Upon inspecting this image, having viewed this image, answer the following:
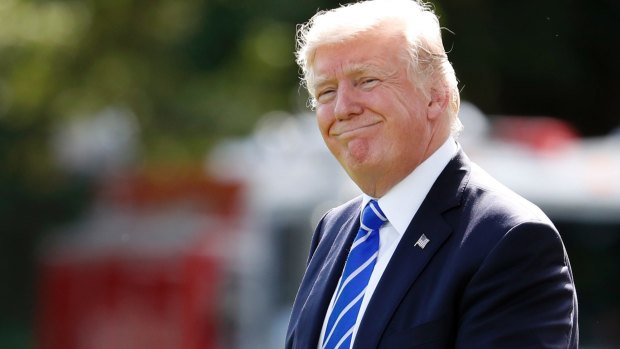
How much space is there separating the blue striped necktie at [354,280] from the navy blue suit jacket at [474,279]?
0.13 metres

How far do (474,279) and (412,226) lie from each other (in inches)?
12.1

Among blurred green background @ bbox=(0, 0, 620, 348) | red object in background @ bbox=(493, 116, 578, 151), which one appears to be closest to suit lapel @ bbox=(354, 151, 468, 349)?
blurred green background @ bbox=(0, 0, 620, 348)

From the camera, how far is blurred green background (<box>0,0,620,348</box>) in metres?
13.6

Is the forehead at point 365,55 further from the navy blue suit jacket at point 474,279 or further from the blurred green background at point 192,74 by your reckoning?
the blurred green background at point 192,74

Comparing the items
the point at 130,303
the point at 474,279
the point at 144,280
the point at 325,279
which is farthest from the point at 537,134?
the point at 474,279

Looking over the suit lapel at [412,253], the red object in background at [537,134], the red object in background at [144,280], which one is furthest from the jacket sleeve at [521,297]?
the red object in background at [144,280]

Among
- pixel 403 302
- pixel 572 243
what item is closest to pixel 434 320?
pixel 403 302

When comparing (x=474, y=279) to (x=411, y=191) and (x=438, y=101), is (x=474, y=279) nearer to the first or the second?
(x=411, y=191)

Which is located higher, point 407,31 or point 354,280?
point 407,31

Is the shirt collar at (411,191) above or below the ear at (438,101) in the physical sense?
below

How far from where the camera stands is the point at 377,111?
367 cm

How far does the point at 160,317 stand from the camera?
1477 centimetres

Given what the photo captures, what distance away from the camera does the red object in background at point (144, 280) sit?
1424 cm

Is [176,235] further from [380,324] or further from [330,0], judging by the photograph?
[380,324]
